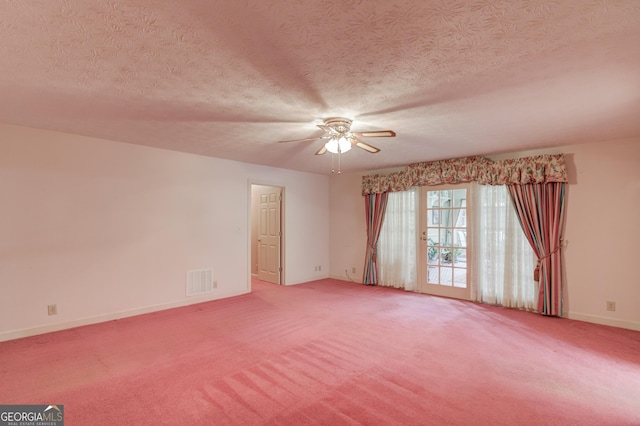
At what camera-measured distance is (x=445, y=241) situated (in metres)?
5.20

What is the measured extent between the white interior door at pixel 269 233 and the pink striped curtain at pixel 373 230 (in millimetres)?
1802

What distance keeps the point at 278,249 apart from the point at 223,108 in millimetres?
3819

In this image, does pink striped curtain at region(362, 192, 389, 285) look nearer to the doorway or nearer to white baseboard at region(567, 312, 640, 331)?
the doorway

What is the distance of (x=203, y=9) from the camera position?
147 cm

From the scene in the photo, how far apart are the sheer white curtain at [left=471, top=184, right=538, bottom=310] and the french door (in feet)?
0.59

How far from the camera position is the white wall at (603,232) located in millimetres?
3699

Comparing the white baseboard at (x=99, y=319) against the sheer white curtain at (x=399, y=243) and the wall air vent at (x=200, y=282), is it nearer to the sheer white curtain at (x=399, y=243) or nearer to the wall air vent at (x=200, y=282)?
the wall air vent at (x=200, y=282)

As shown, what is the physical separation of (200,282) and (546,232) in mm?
5152

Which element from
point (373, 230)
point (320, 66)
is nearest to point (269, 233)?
point (373, 230)

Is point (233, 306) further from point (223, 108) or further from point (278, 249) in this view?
point (223, 108)

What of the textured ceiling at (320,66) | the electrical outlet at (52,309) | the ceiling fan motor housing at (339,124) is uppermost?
the textured ceiling at (320,66)

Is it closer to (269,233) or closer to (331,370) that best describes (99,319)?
(331,370)

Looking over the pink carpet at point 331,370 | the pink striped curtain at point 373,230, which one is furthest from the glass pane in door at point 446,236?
the pink carpet at point 331,370

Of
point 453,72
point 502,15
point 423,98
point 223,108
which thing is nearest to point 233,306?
point 223,108
